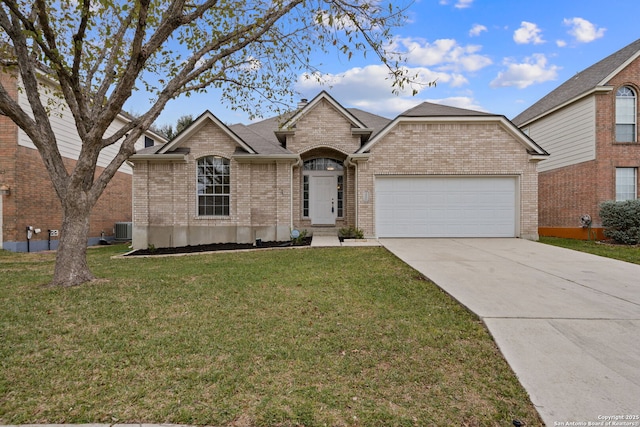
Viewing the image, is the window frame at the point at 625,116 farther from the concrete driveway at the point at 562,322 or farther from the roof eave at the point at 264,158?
the roof eave at the point at 264,158

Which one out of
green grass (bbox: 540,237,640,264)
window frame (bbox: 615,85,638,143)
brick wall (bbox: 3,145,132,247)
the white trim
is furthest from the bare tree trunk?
window frame (bbox: 615,85,638,143)

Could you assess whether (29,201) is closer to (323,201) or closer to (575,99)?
(323,201)

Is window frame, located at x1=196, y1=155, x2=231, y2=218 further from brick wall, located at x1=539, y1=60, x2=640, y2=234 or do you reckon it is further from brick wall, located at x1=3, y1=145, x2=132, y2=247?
brick wall, located at x1=539, y1=60, x2=640, y2=234

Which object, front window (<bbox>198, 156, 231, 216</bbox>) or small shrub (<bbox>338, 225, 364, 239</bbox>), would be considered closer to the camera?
small shrub (<bbox>338, 225, 364, 239</bbox>)

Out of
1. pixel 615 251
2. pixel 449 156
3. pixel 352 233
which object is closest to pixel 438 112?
pixel 449 156

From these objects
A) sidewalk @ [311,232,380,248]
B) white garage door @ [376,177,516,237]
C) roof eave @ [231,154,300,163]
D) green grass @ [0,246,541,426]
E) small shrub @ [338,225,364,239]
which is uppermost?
roof eave @ [231,154,300,163]

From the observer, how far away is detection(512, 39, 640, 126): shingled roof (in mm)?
13641

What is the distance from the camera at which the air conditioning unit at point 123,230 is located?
54.4ft

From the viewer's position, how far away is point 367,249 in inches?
394

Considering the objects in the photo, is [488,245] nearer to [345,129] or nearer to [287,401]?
[345,129]

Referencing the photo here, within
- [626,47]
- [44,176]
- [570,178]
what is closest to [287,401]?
[44,176]

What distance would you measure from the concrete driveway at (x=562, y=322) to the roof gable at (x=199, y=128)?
7555 millimetres

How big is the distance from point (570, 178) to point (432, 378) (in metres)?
16.5

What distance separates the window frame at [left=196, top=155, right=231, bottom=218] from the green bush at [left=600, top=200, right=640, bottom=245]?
1447 centimetres
